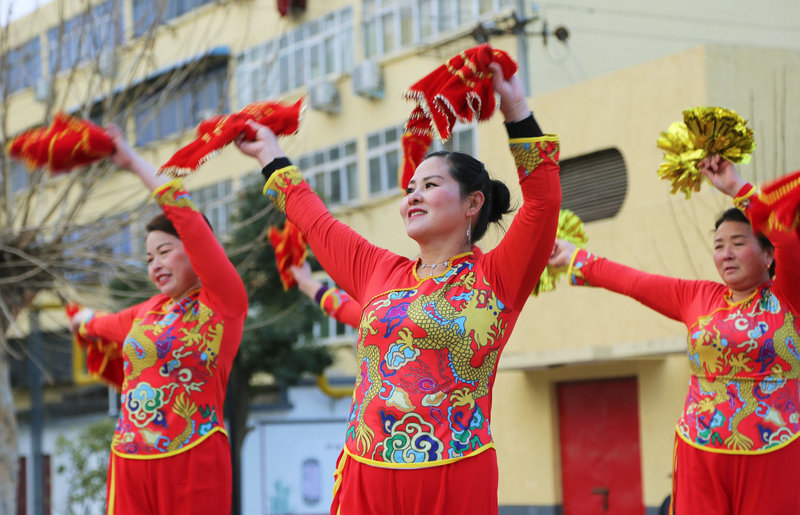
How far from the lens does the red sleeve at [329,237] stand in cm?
362

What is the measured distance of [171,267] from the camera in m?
4.96

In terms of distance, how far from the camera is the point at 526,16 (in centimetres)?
1780

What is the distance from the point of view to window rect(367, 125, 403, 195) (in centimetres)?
1978

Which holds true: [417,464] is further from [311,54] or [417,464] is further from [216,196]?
[311,54]

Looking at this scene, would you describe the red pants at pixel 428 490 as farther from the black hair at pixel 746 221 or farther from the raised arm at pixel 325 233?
the black hair at pixel 746 221

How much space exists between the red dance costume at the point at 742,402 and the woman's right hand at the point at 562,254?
0.75 metres

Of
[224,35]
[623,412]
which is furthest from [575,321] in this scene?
[224,35]

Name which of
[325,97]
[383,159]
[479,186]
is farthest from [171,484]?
[325,97]

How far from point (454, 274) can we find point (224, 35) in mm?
19961

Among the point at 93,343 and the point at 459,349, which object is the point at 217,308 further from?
the point at 459,349

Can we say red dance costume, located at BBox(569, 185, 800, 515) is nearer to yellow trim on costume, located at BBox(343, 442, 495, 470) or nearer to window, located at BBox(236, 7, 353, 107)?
yellow trim on costume, located at BBox(343, 442, 495, 470)

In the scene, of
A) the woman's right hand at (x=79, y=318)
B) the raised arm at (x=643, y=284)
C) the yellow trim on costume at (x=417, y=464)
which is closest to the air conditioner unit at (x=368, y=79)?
the woman's right hand at (x=79, y=318)

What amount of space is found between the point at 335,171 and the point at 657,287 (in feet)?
53.3

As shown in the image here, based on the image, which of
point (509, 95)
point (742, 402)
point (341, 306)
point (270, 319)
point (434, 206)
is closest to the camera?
point (509, 95)
